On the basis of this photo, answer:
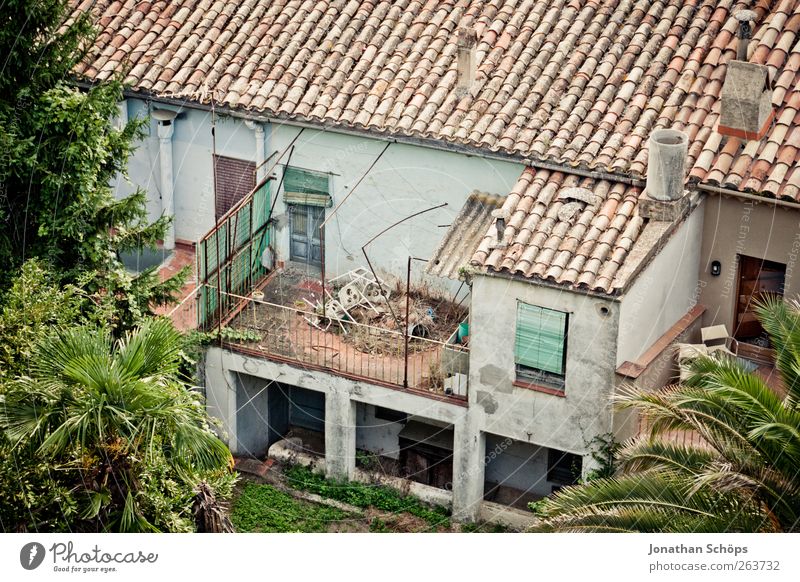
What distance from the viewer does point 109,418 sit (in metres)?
21.2

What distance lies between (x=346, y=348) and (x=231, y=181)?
4026mm

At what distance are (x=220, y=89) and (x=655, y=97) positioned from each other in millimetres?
7531

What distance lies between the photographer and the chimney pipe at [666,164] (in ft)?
84.0

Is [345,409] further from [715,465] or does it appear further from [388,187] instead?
[715,465]

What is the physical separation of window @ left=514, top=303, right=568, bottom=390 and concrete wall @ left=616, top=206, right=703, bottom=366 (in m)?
0.95

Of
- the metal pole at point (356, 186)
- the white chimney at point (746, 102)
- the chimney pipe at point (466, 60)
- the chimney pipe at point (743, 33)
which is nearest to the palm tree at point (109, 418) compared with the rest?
the metal pole at point (356, 186)

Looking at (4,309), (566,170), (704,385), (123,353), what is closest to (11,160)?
(4,309)

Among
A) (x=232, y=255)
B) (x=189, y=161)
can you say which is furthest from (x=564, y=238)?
(x=189, y=161)

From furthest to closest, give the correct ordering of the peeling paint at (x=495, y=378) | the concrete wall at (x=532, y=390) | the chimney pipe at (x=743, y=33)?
the chimney pipe at (x=743, y=33)
the peeling paint at (x=495, y=378)
the concrete wall at (x=532, y=390)

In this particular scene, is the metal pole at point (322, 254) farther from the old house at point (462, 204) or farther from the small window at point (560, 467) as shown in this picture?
the small window at point (560, 467)

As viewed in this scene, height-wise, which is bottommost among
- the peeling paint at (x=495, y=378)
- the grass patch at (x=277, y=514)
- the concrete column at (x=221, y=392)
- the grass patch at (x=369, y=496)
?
the grass patch at (x=277, y=514)

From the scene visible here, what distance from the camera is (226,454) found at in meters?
22.3

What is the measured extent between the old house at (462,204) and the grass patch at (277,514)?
0.83 meters

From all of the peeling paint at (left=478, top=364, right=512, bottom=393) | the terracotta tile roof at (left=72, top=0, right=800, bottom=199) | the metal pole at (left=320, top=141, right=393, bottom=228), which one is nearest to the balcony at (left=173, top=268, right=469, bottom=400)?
the peeling paint at (left=478, top=364, right=512, bottom=393)
